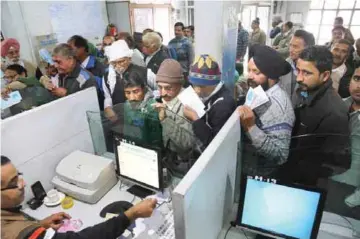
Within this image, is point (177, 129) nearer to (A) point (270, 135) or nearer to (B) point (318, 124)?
(A) point (270, 135)

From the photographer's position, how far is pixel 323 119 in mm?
1426

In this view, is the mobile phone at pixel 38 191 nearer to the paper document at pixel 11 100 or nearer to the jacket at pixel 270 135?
the paper document at pixel 11 100

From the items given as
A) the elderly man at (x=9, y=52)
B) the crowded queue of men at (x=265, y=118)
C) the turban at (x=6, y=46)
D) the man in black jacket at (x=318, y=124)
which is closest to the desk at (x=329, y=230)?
the crowded queue of men at (x=265, y=118)

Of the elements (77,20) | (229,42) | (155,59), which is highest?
(77,20)

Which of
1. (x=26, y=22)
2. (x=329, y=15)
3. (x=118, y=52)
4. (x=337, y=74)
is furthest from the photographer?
(x=329, y=15)

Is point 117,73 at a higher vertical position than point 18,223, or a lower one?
higher

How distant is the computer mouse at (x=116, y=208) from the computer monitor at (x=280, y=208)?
0.66 meters

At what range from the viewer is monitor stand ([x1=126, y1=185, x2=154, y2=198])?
161 centimetres

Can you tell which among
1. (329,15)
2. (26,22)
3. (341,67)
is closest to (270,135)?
(341,67)

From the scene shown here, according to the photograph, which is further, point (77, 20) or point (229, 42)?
point (77, 20)

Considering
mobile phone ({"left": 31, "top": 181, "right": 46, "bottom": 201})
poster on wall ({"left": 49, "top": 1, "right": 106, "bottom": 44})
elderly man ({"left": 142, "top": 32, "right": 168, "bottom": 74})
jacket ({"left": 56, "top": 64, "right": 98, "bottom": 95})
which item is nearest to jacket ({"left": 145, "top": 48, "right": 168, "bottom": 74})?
elderly man ({"left": 142, "top": 32, "right": 168, "bottom": 74})

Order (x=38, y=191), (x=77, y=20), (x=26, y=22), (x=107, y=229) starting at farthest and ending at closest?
1. (x=77, y=20)
2. (x=26, y=22)
3. (x=38, y=191)
4. (x=107, y=229)

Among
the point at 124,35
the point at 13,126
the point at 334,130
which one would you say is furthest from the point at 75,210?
the point at 124,35

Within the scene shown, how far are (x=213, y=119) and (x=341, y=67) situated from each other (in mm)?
1631
